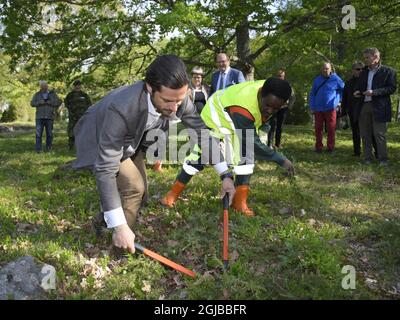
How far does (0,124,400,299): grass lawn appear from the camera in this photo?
3.96 m

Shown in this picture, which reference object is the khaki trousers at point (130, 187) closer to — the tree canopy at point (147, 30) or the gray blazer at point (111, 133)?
the gray blazer at point (111, 133)

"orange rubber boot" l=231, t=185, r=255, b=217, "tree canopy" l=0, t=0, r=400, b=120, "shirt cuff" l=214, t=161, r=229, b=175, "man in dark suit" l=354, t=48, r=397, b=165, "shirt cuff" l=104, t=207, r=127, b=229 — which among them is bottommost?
"orange rubber boot" l=231, t=185, r=255, b=217

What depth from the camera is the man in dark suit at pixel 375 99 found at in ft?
27.7

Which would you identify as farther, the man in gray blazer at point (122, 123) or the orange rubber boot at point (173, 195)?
the orange rubber boot at point (173, 195)

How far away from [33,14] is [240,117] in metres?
9.75

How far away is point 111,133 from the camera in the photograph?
3.30 m

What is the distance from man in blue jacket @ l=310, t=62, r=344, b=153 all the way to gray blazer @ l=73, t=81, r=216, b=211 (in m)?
6.91

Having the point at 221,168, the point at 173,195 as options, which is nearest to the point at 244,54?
the point at 173,195

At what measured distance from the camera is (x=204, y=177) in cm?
783

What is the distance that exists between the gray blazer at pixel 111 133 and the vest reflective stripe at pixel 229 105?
4.09 feet

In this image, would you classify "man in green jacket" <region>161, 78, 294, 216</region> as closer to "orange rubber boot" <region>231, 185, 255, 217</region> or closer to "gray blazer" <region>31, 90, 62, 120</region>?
"orange rubber boot" <region>231, 185, 255, 217</region>

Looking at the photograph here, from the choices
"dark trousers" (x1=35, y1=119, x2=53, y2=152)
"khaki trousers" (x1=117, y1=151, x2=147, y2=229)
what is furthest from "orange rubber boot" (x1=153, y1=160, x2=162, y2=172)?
"dark trousers" (x1=35, y1=119, x2=53, y2=152)

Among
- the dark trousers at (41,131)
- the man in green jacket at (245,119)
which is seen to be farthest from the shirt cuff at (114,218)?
the dark trousers at (41,131)

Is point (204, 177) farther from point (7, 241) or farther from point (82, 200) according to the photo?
point (7, 241)
